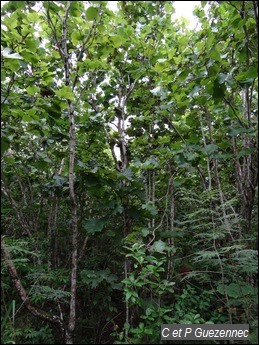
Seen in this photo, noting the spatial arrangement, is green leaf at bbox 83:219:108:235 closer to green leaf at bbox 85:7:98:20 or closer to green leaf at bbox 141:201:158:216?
green leaf at bbox 141:201:158:216

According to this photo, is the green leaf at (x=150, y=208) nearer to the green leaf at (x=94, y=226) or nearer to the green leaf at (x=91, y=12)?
the green leaf at (x=94, y=226)

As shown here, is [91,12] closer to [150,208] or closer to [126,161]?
[126,161]

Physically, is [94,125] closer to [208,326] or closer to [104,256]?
[104,256]

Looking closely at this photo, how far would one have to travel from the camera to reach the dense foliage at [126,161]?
7.09ft

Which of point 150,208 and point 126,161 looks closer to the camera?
point 150,208

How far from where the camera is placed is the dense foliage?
216 centimetres

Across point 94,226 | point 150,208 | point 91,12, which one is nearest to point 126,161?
point 150,208

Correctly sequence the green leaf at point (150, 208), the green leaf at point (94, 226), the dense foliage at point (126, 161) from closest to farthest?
the dense foliage at point (126, 161) < the green leaf at point (94, 226) < the green leaf at point (150, 208)

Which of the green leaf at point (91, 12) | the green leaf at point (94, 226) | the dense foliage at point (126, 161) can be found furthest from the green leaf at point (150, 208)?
the green leaf at point (91, 12)

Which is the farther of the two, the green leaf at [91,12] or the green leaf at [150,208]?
the green leaf at [150,208]

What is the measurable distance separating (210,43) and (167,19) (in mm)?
913

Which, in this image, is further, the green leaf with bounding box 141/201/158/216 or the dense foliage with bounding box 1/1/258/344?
the green leaf with bounding box 141/201/158/216

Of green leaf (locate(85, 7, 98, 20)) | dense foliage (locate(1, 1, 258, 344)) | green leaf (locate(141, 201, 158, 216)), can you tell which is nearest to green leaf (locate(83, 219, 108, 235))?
dense foliage (locate(1, 1, 258, 344))

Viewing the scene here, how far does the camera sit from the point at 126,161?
3.12 metres
